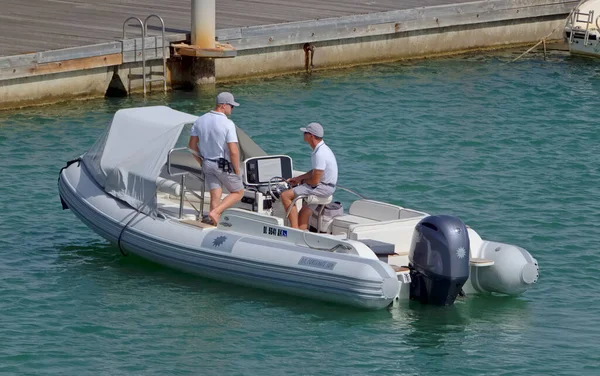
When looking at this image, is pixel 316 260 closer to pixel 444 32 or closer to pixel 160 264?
pixel 160 264

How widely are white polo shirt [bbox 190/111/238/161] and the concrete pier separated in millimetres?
7580

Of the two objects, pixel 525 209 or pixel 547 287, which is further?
pixel 525 209

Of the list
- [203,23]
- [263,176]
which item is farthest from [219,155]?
[203,23]

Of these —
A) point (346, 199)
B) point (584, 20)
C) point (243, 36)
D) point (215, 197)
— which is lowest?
point (346, 199)

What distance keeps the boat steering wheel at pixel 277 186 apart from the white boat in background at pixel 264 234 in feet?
0.04

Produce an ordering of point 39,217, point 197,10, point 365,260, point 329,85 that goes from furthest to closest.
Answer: point 329,85 < point 197,10 < point 39,217 < point 365,260

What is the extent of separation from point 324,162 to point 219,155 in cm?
115

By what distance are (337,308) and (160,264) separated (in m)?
2.20

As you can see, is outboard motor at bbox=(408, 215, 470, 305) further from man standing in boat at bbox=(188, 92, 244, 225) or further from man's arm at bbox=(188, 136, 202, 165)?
man's arm at bbox=(188, 136, 202, 165)

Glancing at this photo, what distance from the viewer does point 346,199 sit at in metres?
16.6

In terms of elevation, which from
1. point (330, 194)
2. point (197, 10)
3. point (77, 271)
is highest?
point (197, 10)

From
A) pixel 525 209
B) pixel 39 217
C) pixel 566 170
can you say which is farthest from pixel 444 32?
pixel 39 217

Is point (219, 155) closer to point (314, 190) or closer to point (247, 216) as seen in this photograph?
point (247, 216)

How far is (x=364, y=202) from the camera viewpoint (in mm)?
13500
